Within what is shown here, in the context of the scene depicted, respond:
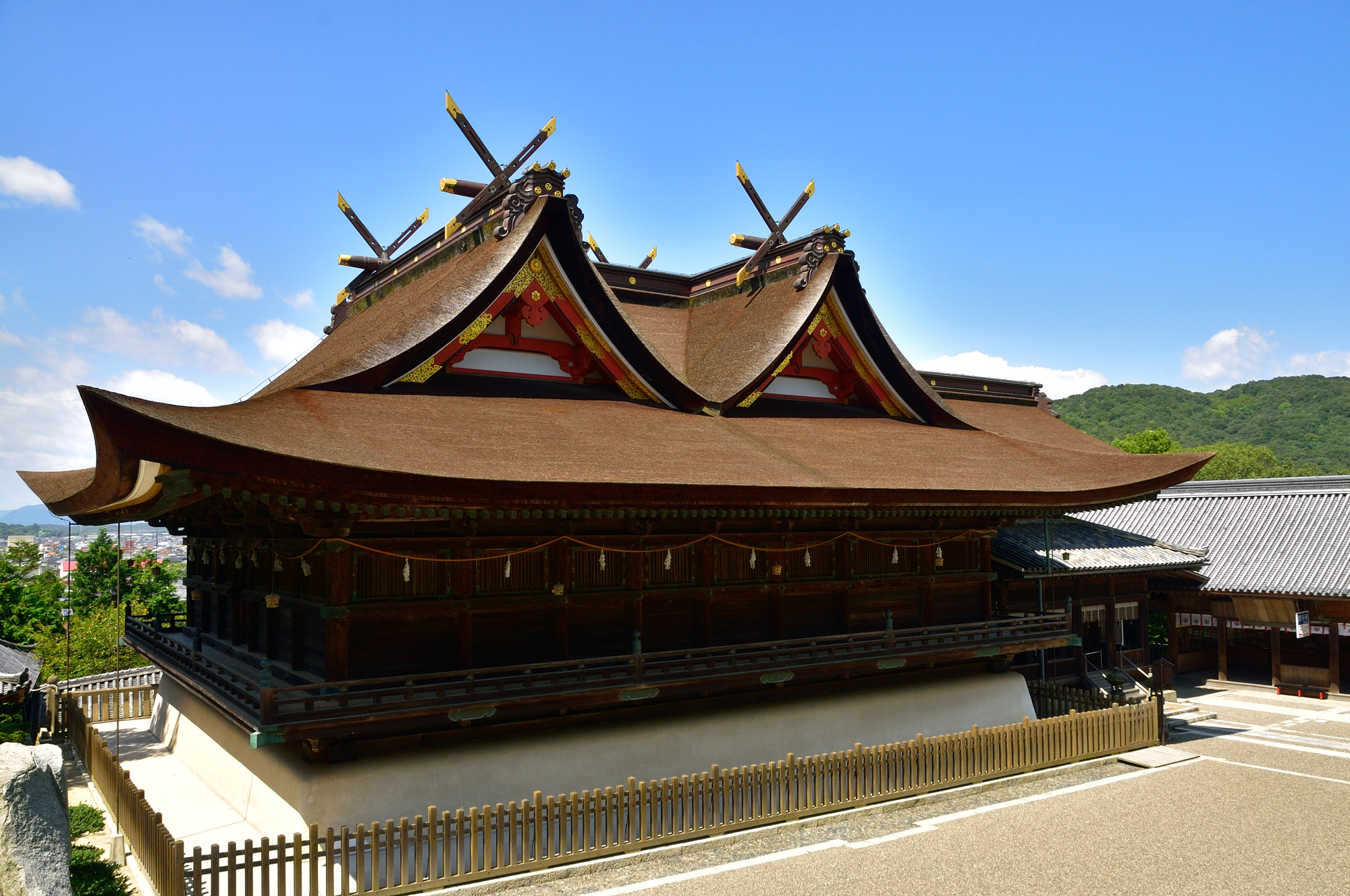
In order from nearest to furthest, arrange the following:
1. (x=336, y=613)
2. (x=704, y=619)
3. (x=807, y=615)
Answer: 1. (x=336, y=613)
2. (x=704, y=619)
3. (x=807, y=615)

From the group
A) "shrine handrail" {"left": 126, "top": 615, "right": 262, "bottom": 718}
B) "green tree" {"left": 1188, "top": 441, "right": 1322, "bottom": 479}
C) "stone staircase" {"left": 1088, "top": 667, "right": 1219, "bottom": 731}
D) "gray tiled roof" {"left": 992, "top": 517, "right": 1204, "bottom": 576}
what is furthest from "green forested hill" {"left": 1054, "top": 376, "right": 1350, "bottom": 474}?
"shrine handrail" {"left": 126, "top": 615, "right": 262, "bottom": 718}

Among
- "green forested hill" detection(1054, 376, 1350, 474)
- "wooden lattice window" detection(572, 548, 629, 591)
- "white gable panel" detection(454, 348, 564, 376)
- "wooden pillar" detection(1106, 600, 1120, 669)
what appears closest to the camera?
"wooden lattice window" detection(572, 548, 629, 591)

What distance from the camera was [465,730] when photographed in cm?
1206

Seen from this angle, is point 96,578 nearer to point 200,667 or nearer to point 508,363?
point 200,667

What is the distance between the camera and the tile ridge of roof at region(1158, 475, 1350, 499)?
26.9 meters

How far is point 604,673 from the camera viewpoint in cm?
1286

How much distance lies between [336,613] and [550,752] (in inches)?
143

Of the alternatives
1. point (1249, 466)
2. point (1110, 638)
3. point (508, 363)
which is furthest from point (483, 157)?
point (1249, 466)

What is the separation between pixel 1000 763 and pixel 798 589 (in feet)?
14.3

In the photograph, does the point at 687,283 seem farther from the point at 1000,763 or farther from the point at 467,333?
the point at 1000,763

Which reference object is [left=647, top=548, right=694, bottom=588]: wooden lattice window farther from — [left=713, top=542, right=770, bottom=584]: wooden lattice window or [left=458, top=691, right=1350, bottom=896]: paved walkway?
[left=458, top=691, right=1350, bottom=896]: paved walkway

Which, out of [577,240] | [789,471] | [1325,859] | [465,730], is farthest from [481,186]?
[1325,859]

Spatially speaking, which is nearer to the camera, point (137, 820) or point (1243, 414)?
point (137, 820)

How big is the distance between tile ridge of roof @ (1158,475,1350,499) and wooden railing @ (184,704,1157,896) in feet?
55.1
